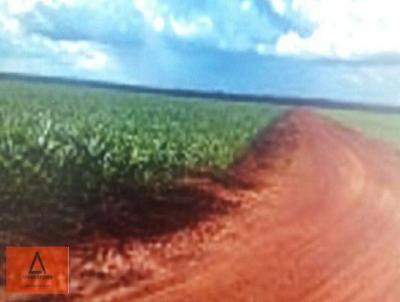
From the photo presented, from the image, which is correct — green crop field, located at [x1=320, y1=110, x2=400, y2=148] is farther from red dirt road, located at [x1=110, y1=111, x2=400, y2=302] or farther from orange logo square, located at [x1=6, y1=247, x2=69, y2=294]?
orange logo square, located at [x1=6, y1=247, x2=69, y2=294]

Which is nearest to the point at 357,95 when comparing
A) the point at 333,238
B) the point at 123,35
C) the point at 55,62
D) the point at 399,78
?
the point at 399,78

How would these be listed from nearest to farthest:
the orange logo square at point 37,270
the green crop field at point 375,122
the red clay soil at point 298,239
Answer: the orange logo square at point 37,270, the red clay soil at point 298,239, the green crop field at point 375,122

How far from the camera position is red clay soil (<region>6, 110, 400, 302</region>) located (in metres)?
2.98

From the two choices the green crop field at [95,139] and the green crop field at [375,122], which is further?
the green crop field at [375,122]

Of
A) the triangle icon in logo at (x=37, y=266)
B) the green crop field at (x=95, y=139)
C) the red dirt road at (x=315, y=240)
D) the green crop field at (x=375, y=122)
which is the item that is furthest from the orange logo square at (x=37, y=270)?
the green crop field at (x=375, y=122)

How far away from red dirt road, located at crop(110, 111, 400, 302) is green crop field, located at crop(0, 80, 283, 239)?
0.27 metres

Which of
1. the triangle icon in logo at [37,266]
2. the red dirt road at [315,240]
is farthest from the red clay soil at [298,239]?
the triangle icon in logo at [37,266]

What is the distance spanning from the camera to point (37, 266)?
285 centimetres

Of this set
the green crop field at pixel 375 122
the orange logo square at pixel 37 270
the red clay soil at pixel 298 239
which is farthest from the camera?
the green crop field at pixel 375 122

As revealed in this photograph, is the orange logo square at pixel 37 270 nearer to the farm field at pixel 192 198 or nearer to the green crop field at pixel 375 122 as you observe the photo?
the farm field at pixel 192 198

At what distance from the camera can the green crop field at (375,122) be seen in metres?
3.29

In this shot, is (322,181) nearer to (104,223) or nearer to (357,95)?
(357,95)

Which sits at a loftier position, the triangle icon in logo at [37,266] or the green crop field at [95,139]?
the green crop field at [95,139]

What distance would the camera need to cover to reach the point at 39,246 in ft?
9.37
